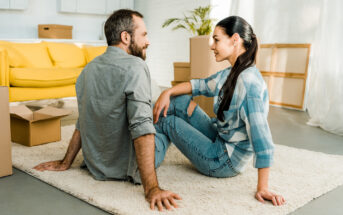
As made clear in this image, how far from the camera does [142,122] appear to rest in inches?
56.4

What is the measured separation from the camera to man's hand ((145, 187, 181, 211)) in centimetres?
139

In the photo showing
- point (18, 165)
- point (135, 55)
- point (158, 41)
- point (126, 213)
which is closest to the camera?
point (126, 213)

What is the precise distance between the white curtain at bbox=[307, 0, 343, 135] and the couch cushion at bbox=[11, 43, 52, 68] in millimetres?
3157

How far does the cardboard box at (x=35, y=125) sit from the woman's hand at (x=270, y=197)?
151 cm

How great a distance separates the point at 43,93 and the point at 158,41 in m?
3.75

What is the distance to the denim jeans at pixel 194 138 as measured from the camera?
1.68 m

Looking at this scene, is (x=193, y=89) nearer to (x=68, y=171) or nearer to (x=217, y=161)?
(x=217, y=161)

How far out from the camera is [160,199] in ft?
4.61

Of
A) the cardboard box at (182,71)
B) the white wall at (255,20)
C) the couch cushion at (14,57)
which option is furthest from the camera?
the white wall at (255,20)

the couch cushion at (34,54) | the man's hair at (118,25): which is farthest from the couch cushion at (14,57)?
the man's hair at (118,25)

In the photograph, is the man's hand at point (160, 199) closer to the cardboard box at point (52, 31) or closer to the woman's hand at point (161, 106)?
the woman's hand at point (161, 106)

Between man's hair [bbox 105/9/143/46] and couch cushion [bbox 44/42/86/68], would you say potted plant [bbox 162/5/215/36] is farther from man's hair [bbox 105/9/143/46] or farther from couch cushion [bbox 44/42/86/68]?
man's hair [bbox 105/9/143/46]

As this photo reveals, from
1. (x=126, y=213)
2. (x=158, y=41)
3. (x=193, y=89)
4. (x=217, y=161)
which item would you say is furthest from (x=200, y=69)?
(x=158, y=41)

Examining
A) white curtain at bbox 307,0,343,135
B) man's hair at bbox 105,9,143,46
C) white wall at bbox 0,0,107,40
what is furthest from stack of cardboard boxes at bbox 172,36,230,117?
white wall at bbox 0,0,107,40
